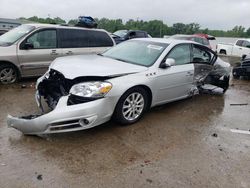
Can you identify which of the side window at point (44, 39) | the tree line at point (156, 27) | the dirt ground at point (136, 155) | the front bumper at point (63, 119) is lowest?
the dirt ground at point (136, 155)

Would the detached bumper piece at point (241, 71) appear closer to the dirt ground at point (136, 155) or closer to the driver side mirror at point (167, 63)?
the dirt ground at point (136, 155)

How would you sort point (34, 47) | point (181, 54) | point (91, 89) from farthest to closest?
point (34, 47) < point (181, 54) < point (91, 89)

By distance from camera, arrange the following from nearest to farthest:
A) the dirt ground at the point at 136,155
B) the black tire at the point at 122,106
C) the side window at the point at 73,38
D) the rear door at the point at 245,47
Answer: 1. the dirt ground at the point at 136,155
2. the black tire at the point at 122,106
3. the side window at the point at 73,38
4. the rear door at the point at 245,47

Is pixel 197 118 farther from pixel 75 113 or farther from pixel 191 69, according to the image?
pixel 75 113

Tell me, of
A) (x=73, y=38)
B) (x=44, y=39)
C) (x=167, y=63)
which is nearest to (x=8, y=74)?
(x=44, y=39)

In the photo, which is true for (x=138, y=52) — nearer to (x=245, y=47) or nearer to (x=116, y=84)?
(x=116, y=84)

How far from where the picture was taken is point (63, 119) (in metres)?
3.60

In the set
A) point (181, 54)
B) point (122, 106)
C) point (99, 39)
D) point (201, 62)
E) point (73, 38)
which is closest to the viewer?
point (122, 106)

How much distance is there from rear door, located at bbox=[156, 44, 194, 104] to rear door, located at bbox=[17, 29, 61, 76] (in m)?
3.46

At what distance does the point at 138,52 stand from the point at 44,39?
120 inches

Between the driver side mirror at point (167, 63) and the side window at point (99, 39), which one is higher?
the side window at point (99, 39)

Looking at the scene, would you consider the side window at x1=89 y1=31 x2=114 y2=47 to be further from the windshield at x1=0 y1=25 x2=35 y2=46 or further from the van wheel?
the van wheel

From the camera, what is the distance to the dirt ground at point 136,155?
9.98 feet

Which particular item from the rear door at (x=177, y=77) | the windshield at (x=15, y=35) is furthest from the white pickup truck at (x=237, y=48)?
the windshield at (x=15, y=35)
